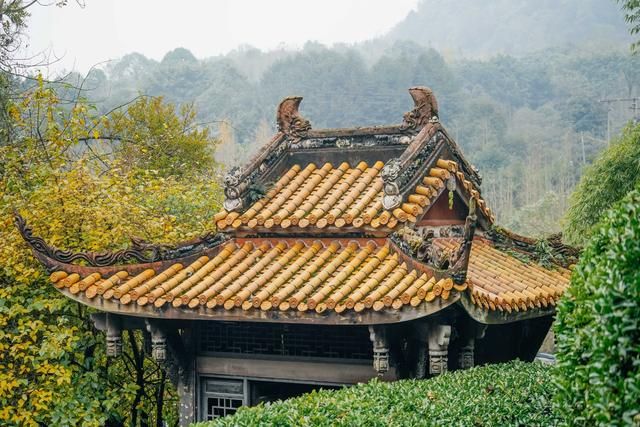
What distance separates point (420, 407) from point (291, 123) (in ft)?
16.6

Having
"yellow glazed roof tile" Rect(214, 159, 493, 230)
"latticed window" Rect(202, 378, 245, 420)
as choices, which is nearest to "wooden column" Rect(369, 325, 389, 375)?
"yellow glazed roof tile" Rect(214, 159, 493, 230)

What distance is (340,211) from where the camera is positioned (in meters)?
9.20

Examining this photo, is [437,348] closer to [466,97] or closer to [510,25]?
[466,97]

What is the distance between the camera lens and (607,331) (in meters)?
3.93

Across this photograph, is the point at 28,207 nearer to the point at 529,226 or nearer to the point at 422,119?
the point at 422,119

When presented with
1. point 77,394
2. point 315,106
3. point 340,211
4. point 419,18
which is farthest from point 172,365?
point 419,18

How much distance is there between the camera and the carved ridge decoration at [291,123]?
1058cm

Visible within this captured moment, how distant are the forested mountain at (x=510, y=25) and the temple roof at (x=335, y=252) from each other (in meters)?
109

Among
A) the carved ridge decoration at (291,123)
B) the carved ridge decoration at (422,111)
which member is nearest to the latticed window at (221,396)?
the carved ridge decoration at (291,123)

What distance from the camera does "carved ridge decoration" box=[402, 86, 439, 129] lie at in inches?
392

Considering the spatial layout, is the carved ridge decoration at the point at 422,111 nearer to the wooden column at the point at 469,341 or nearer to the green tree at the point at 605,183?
the wooden column at the point at 469,341

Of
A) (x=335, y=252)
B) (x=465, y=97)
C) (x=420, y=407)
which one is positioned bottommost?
(x=420, y=407)

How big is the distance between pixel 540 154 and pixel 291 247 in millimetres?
68511

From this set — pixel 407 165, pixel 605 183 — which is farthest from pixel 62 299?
pixel 605 183
